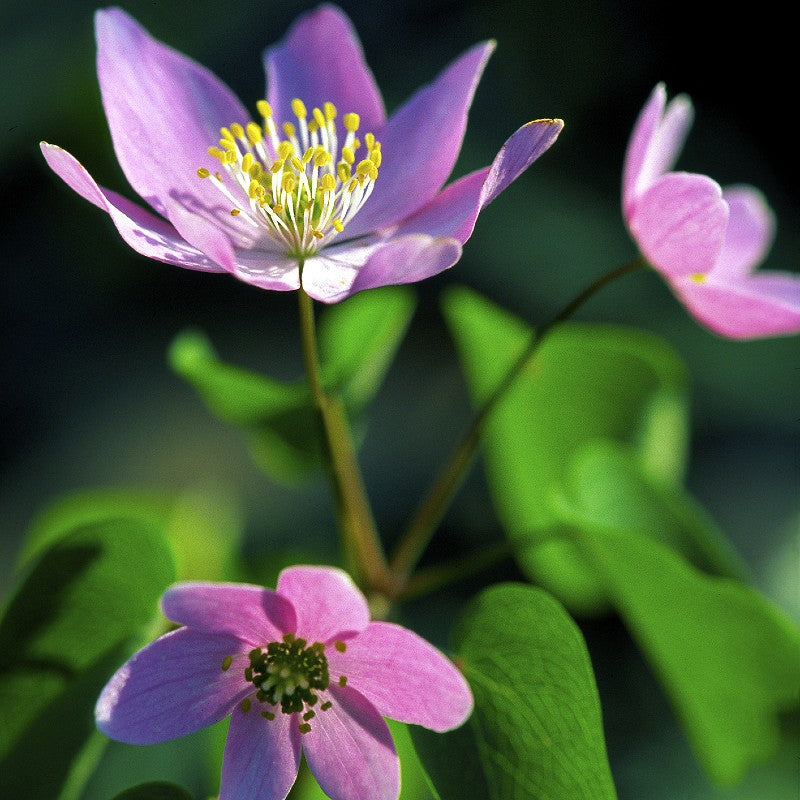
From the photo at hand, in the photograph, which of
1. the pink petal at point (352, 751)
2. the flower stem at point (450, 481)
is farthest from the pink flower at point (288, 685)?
the flower stem at point (450, 481)

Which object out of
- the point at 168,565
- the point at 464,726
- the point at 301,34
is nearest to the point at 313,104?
the point at 301,34

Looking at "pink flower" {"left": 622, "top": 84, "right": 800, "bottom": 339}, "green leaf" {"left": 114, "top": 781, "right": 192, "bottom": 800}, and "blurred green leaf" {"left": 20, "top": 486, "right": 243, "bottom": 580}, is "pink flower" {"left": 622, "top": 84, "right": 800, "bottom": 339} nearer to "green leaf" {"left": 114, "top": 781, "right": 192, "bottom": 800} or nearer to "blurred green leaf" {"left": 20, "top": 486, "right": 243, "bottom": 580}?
"green leaf" {"left": 114, "top": 781, "right": 192, "bottom": 800}

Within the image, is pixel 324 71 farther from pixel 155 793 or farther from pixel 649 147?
pixel 155 793

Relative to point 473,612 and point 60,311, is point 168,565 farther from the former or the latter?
point 60,311

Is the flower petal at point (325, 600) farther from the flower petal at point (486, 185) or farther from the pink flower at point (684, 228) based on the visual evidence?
the pink flower at point (684, 228)

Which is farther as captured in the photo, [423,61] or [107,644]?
[423,61]

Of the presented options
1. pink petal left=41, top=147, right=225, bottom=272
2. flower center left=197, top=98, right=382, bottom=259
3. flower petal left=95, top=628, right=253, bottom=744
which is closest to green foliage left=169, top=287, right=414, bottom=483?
flower center left=197, top=98, right=382, bottom=259
